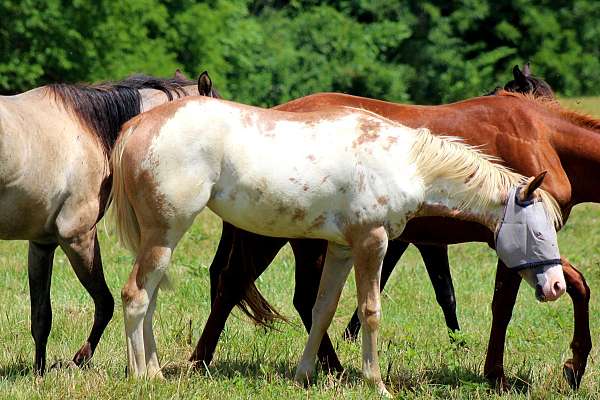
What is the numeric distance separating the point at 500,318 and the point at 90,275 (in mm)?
2381

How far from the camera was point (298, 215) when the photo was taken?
5.15 metres

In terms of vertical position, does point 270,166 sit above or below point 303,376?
above

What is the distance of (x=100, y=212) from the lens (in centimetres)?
571

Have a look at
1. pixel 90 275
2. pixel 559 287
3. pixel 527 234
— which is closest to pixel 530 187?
pixel 527 234

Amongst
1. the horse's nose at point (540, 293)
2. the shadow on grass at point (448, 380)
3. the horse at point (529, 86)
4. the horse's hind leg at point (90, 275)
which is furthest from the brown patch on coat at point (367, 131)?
the horse at point (529, 86)

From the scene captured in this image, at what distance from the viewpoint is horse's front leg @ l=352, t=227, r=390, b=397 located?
5.20 m

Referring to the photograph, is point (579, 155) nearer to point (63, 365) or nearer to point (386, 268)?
point (386, 268)

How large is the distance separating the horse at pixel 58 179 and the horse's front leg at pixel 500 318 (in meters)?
2.24

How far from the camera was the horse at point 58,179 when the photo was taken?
18.0ft

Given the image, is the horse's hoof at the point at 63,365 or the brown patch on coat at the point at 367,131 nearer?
the brown patch on coat at the point at 367,131

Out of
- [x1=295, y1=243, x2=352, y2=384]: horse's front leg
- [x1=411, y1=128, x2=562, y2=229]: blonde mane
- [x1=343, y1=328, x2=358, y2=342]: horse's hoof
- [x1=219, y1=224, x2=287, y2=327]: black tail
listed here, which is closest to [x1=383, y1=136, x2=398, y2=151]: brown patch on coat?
[x1=411, y1=128, x2=562, y2=229]: blonde mane

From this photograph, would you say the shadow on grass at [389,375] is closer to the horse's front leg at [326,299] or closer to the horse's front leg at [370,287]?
the horse's front leg at [326,299]

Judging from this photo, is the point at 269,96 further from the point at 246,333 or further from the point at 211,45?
the point at 246,333

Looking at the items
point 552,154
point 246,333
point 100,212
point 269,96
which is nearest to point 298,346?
point 246,333
